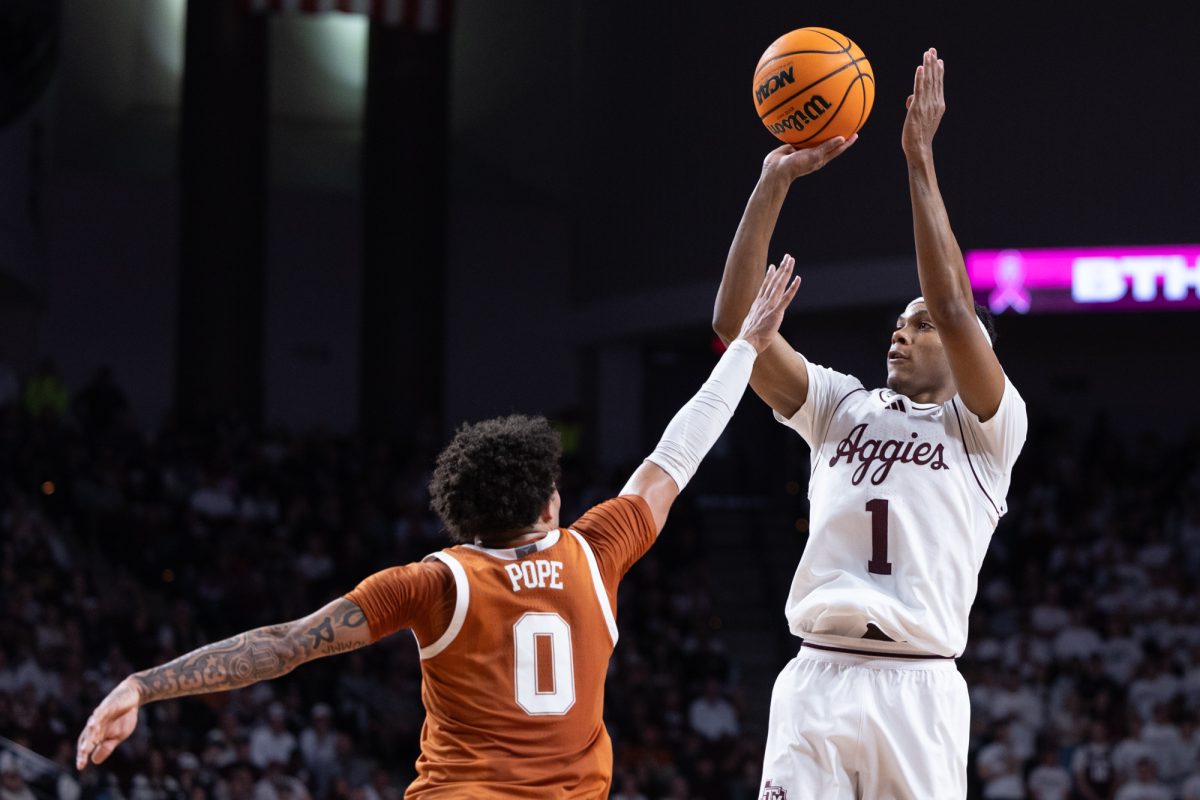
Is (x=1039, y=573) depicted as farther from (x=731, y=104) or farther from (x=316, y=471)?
(x=316, y=471)

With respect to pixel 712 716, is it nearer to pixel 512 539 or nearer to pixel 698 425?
pixel 698 425

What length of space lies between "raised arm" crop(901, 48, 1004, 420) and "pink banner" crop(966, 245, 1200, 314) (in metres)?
10.2

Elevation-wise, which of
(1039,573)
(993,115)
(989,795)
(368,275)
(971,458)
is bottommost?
(989,795)

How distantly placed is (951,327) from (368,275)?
15.3m

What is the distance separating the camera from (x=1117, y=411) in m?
17.8

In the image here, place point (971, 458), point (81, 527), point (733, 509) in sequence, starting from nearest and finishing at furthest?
point (971, 458), point (81, 527), point (733, 509)

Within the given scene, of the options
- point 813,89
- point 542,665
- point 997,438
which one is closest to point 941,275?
point 997,438

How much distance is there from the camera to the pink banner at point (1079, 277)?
1379cm

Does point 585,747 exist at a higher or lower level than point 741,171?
lower

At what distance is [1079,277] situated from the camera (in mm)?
14039

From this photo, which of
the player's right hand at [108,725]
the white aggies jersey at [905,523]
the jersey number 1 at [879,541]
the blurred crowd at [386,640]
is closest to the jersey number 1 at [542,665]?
the player's right hand at [108,725]

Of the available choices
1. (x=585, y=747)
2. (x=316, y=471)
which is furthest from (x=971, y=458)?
(x=316, y=471)

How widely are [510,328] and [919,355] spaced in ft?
55.6

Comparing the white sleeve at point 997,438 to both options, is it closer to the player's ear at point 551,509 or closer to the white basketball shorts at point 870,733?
the white basketball shorts at point 870,733
